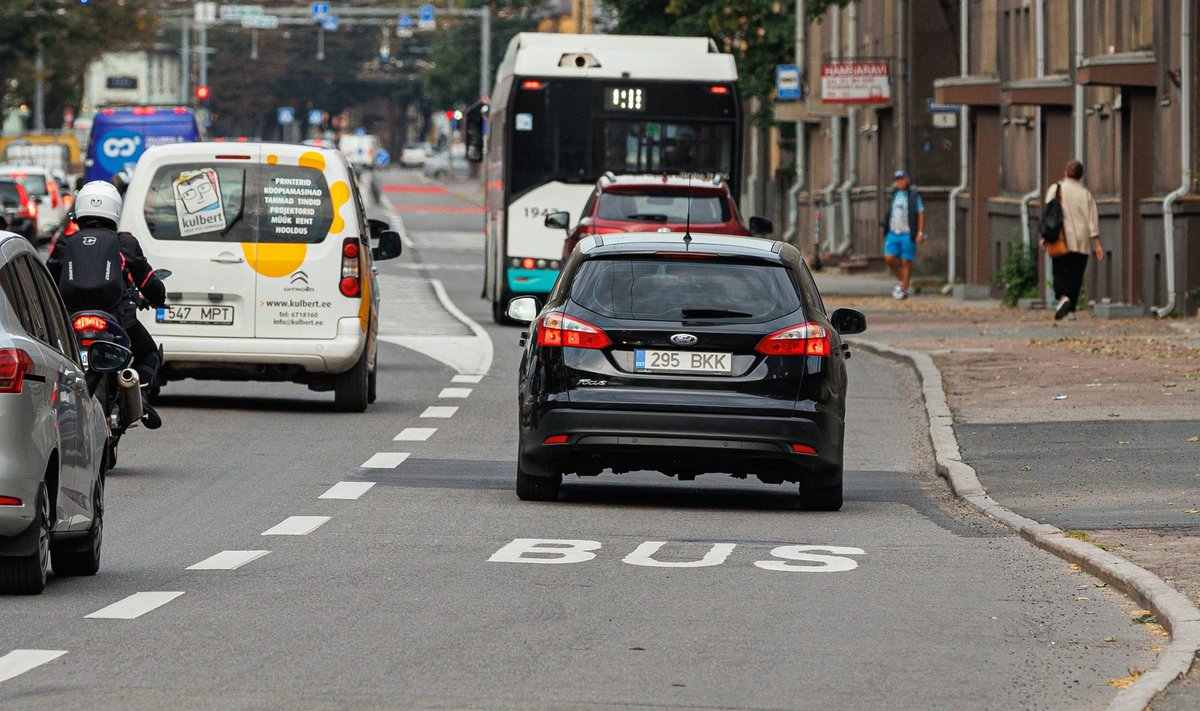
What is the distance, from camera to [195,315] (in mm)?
18906

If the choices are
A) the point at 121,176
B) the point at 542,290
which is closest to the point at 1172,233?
the point at 542,290

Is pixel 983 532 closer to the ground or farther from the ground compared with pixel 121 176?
closer to the ground

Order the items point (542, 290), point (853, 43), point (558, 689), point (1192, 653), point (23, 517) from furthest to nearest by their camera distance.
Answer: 1. point (853, 43)
2. point (542, 290)
3. point (23, 517)
4. point (1192, 653)
5. point (558, 689)

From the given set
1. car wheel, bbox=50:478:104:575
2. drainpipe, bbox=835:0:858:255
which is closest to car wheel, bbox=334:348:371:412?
car wheel, bbox=50:478:104:575

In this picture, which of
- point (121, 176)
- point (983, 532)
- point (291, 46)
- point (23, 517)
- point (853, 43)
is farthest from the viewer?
point (291, 46)

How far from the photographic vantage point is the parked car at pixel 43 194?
5891cm

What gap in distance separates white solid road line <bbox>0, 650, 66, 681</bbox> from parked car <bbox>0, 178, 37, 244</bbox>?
152 feet

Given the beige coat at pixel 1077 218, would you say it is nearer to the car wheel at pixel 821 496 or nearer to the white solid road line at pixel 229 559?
the car wheel at pixel 821 496

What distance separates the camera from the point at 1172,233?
28672 mm

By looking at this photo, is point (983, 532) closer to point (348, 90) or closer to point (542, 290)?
point (542, 290)

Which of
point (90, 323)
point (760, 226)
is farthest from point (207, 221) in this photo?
point (760, 226)

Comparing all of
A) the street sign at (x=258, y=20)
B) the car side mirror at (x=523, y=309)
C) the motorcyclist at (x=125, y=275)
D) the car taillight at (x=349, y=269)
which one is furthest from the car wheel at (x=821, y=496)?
the street sign at (x=258, y=20)

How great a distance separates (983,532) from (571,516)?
205 centimetres

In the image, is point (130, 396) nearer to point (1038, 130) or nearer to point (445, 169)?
point (1038, 130)
